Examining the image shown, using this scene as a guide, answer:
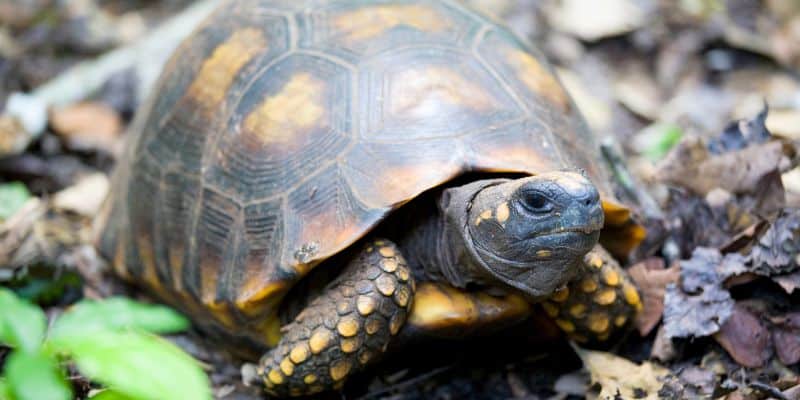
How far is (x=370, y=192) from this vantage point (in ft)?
9.62

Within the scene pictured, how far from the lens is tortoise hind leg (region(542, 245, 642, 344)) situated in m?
3.09

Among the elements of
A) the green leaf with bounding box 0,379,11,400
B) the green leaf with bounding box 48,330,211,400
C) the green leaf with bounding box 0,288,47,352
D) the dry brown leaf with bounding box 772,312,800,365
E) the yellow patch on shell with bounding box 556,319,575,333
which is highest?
the green leaf with bounding box 48,330,211,400

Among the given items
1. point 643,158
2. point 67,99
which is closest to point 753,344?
point 643,158

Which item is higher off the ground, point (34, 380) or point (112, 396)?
point (34, 380)

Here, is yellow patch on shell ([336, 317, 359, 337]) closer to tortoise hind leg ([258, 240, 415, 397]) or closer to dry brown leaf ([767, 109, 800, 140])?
tortoise hind leg ([258, 240, 415, 397])

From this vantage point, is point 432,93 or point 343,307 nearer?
point 343,307

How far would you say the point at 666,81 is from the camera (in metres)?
6.16

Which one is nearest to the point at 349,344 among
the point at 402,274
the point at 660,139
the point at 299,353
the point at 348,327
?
the point at 348,327

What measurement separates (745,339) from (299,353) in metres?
1.61

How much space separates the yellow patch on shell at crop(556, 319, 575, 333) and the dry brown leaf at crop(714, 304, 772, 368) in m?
0.52

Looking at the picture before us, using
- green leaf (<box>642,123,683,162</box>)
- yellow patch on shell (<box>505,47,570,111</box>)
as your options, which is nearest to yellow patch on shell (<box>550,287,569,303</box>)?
yellow patch on shell (<box>505,47,570,111</box>)

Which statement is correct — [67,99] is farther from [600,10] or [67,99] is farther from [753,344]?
[753,344]

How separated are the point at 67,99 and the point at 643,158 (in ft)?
12.8

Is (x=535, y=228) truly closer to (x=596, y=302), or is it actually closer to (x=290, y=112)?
(x=596, y=302)
